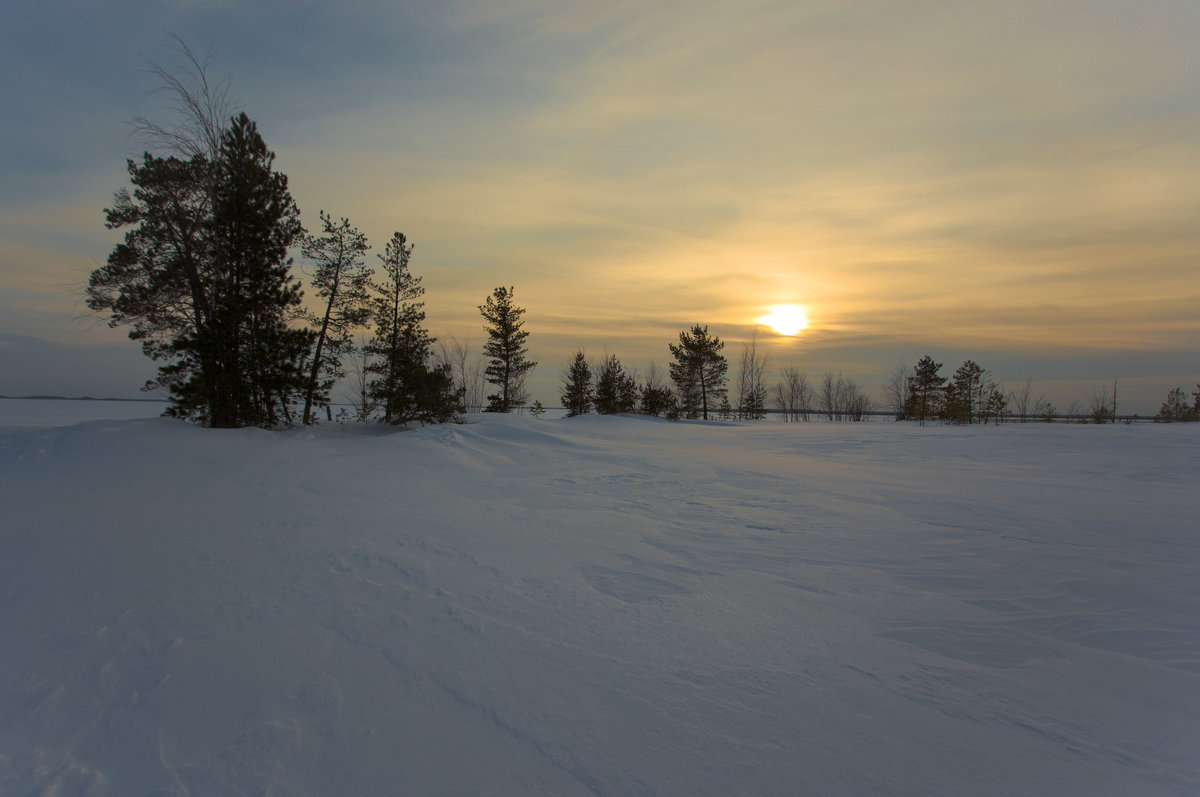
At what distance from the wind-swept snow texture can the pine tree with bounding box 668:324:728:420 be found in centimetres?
2806

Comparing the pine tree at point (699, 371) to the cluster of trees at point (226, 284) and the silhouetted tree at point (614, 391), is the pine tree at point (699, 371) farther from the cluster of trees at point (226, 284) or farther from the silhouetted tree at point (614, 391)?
the cluster of trees at point (226, 284)

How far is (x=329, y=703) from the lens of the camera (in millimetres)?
2188

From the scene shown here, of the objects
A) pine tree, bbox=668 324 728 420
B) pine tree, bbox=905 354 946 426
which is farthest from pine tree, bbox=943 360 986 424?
pine tree, bbox=668 324 728 420

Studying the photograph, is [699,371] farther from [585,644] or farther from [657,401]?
[585,644]

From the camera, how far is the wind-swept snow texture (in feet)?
6.07

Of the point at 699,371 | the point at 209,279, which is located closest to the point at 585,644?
the point at 209,279

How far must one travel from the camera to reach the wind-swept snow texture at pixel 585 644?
185 cm

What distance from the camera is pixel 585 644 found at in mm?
2689

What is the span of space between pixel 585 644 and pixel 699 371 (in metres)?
32.8

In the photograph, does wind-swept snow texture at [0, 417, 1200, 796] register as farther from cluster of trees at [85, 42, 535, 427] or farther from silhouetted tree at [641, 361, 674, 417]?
silhouetted tree at [641, 361, 674, 417]

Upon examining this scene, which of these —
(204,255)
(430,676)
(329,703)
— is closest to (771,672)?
(430,676)

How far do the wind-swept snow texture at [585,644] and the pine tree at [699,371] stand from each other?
28.1 metres

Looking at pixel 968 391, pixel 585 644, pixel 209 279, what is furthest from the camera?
pixel 968 391

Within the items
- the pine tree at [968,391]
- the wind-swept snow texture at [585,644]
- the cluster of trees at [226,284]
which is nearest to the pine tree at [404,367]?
the cluster of trees at [226,284]
